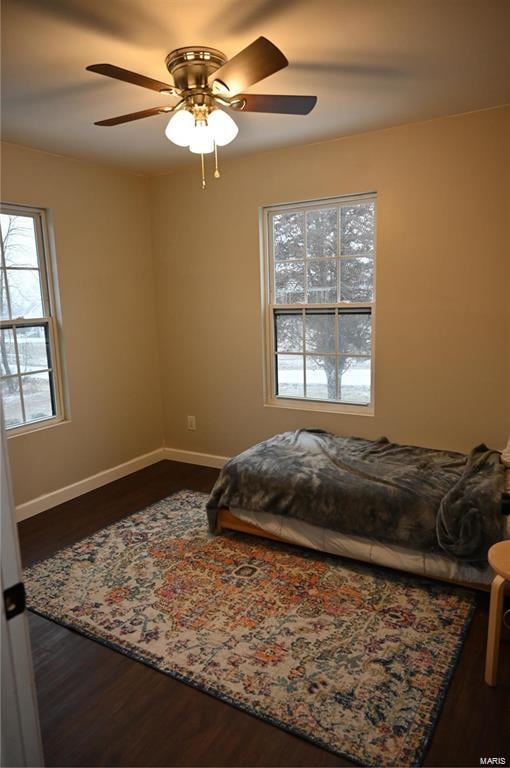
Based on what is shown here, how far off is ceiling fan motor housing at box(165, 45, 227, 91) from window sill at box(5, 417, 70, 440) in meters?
2.51

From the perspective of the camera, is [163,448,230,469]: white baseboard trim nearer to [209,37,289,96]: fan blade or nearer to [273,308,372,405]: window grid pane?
[273,308,372,405]: window grid pane

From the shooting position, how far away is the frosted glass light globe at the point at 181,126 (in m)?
2.08

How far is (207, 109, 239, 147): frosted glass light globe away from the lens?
211 cm

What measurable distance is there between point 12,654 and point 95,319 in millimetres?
3319

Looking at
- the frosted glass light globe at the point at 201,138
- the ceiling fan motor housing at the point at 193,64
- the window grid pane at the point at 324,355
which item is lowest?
the window grid pane at the point at 324,355

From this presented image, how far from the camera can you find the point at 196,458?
Answer: 180 inches

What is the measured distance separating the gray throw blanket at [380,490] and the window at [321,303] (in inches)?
24.8

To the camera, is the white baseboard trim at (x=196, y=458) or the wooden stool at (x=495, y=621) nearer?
the wooden stool at (x=495, y=621)

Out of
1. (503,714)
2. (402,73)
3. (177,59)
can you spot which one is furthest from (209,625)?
(402,73)

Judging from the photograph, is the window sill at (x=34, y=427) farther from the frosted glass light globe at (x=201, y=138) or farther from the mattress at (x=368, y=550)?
the frosted glass light globe at (x=201, y=138)

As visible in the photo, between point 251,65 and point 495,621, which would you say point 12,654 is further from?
point 251,65

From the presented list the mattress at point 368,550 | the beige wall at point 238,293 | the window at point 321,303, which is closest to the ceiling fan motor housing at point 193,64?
the beige wall at point 238,293

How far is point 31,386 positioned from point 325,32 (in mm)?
2937

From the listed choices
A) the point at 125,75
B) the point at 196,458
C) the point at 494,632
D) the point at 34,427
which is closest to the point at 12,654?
the point at 494,632
